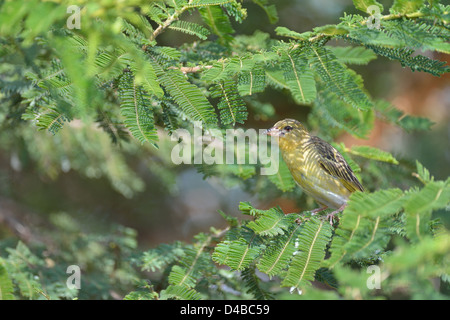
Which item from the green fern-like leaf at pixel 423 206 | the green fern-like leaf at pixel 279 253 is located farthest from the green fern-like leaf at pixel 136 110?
the green fern-like leaf at pixel 423 206

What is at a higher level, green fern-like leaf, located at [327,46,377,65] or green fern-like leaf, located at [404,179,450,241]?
green fern-like leaf, located at [327,46,377,65]

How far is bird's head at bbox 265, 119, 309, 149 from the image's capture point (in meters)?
2.70

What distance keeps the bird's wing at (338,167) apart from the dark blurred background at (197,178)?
0.58 meters

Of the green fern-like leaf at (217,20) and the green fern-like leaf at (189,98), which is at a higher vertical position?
the green fern-like leaf at (217,20)

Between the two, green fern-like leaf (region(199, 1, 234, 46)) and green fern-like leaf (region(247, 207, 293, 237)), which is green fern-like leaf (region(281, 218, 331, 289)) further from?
green fern-like leaf (region(199, 1, 234, 46))

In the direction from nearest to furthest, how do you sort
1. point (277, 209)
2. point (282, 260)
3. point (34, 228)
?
point (282, 260)
point (277, 209)
point (34, 228)

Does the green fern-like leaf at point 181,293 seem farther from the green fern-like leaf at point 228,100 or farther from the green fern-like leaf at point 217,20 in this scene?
the green fern-like leaf at point 217,20

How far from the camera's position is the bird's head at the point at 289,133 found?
270cm

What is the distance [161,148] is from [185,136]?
3.14ft

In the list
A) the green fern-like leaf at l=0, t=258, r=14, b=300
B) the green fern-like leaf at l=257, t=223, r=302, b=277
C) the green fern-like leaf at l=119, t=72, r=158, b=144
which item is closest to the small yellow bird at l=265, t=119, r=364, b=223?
the green fern-like leaf at l=257, t=223, r=302, b=277

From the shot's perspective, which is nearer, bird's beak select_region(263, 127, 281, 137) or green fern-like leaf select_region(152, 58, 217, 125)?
green fern-like leaf select_region(152, 58, 217, 125)

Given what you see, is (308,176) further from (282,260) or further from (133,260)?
(133,260)

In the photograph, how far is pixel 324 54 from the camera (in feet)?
5.84
